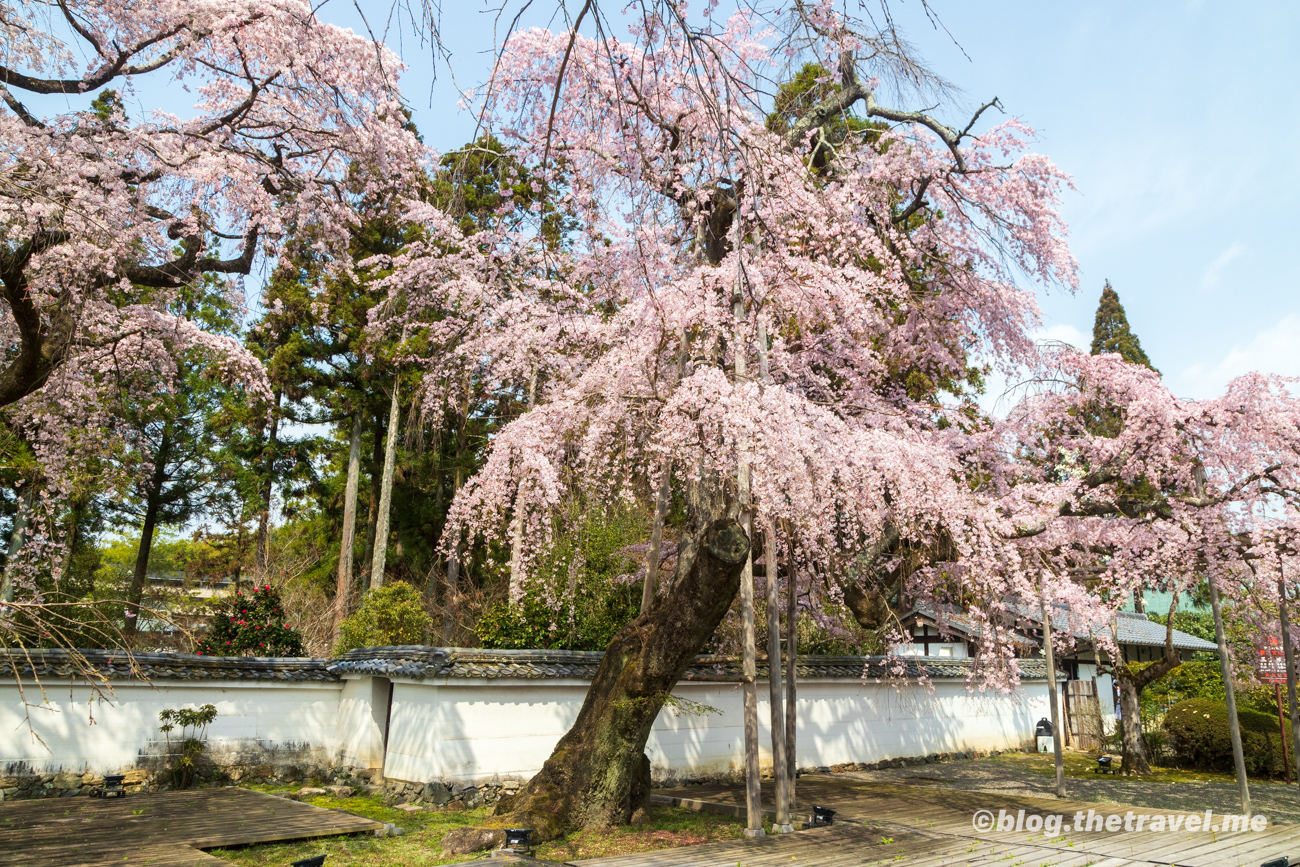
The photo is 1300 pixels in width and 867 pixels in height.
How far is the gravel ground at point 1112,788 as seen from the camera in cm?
999

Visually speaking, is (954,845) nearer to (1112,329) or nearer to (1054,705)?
(1054,705)

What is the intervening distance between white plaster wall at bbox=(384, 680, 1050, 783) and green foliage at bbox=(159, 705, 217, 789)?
2.20 meters

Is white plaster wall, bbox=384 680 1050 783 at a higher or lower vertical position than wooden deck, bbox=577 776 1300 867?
higher

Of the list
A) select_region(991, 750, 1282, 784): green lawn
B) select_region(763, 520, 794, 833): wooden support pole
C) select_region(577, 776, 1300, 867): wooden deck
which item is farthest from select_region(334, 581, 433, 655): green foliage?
select_region(991, 750, 1282, 784): green lawn

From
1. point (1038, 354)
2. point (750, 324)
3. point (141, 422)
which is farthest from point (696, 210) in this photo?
point (141, 422)

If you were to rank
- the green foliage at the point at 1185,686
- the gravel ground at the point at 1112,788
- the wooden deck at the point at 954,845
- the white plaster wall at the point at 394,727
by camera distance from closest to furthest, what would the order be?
the wooden deck at the point at 954,845
the white plaster wall at the point at 394,727
the gravel ground at the point at 1112,788
the green foliage at the point at 1185,686

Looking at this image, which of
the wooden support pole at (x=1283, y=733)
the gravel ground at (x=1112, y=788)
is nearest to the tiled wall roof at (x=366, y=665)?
the gravel ground at (x=1112, y=788)

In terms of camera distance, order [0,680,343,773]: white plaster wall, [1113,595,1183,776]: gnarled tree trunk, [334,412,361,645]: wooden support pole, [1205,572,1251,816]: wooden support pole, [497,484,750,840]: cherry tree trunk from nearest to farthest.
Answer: [497,484,750,840]: cherry tree trunk
[1205,572,1251,816]: wooden support pole
[0,680,343,773]: white plaster wall
[1113,595,1183,776]: gnarled tree trunk
[334,412,361,645]: wooden support pole

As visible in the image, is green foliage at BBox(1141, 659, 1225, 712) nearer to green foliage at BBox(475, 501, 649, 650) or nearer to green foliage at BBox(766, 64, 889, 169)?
green foliage at BBox(475, 501, 649, 650)

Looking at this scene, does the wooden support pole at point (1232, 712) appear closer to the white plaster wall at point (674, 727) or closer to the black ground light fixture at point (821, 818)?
the white plaster wall at point (674, 727)

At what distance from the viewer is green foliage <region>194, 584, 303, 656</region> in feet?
36.2

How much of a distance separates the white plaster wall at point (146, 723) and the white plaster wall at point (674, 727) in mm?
1668

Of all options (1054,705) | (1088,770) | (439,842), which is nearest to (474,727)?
(439,842)

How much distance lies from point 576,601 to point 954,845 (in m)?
5.69
